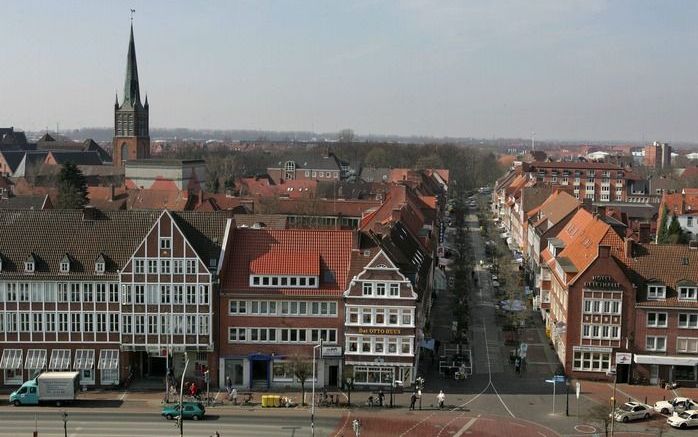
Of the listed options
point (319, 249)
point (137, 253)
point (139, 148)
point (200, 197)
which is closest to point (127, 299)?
point (137, 253)

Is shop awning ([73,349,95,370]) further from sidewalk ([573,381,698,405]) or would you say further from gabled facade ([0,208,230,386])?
sidewalk ([573,381,698,405])

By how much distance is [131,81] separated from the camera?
17912cm

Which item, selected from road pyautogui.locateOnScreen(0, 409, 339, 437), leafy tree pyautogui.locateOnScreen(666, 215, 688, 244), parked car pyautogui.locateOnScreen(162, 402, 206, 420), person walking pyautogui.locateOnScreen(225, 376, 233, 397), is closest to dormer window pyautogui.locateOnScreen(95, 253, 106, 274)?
road pyautogui.locateOnScreen(0, 409, 339, 437)

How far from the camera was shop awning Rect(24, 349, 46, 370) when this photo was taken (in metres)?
63.8

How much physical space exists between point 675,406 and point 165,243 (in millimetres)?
35441

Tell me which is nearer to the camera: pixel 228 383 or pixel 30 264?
pixel 228 383

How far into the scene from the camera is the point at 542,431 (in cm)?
5491

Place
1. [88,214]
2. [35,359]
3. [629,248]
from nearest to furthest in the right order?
[35,359] < [88,214] < [629,248]

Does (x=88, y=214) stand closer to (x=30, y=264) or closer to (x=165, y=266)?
(x=30, y=264)

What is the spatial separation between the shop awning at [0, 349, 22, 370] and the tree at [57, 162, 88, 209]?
5210 centimetres

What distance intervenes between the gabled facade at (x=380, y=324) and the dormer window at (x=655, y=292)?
17345mm

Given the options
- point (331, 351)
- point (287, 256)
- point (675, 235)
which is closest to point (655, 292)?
point (331, 351)

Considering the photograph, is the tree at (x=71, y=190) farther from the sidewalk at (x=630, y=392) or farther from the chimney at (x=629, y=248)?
the sidewalk at (x=630, y=392)

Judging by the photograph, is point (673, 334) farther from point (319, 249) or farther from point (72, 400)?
point (72, 400)
